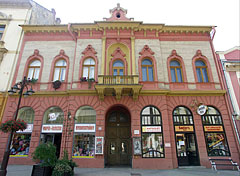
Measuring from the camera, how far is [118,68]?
15.4 m

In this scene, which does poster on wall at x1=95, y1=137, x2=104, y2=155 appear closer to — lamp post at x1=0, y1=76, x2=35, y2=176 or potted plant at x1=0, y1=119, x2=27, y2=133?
potted plant at x1=0, y1=119, x2=27, y2=133

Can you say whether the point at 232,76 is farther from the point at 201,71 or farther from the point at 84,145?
the point at 84,145

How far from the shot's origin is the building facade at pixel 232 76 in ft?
44.9

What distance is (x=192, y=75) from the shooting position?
15.3 m

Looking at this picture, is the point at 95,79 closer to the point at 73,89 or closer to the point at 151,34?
the point at 73,89

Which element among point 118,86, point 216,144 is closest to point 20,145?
point 118,86

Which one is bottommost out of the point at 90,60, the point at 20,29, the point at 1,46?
the point at 90,60

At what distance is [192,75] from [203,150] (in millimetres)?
6951

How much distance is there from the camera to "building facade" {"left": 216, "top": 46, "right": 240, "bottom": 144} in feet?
44.9

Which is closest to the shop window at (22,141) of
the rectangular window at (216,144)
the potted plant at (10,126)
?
the potted plant at (10,126)

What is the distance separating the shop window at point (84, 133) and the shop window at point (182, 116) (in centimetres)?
739

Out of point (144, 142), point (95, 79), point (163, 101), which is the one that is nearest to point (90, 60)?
point (95, 79)

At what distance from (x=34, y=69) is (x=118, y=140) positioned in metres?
11.3

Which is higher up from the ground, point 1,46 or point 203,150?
point 1,46
